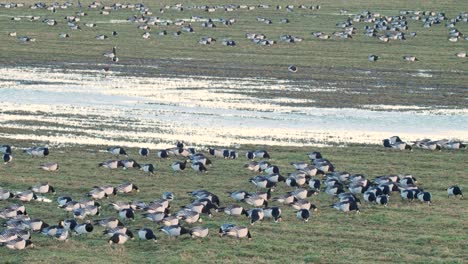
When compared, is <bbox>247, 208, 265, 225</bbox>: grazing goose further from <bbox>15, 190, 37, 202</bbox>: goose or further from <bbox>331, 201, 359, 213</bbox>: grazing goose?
<bbox>15, 190, 37, 202</bbox>: goose

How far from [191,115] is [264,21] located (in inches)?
1488

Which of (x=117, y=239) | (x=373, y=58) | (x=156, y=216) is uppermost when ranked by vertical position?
(x=373, y=58)

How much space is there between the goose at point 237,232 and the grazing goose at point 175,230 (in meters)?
0.93

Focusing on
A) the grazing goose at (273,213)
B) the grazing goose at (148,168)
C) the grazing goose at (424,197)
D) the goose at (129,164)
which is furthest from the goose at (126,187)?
the grazing goose at (424,197)

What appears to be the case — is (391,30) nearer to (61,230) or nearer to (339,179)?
(339,179)

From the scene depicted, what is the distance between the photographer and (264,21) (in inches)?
3273

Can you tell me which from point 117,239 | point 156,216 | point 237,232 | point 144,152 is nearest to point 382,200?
point 237,232

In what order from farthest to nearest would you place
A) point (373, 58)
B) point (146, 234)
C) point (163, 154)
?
point (373, 58) < point (163, 154) < point (146, 234)

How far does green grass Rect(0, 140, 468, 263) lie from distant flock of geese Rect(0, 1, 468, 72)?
87.6 ft

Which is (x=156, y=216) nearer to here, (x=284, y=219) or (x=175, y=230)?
(x=175, y=230)

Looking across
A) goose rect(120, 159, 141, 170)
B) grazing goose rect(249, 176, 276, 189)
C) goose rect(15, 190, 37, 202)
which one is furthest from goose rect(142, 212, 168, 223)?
goose rect(120, 159, 141, 170)

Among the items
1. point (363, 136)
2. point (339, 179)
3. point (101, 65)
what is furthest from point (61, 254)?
point (101, 65)

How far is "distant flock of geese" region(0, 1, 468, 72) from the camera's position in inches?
2808

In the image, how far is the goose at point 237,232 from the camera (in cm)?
2634
